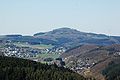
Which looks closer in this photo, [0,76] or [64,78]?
[0,76]

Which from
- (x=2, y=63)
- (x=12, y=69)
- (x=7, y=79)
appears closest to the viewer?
(x=7, y=79)

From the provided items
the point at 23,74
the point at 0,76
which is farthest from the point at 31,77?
the point at 0,76

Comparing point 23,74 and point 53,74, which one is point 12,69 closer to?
point 23,74

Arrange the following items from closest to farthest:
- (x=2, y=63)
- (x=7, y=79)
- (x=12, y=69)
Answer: (x=7, y=79) → (x=12, y=69) → (x=2, y=63)

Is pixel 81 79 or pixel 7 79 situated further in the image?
pixel 81 79

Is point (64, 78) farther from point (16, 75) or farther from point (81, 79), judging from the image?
point (16, 75)

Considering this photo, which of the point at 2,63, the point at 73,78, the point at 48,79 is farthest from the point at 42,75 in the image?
the point at 2,63

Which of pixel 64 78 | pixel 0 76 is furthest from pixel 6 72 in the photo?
pixel 64 78
